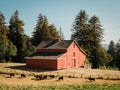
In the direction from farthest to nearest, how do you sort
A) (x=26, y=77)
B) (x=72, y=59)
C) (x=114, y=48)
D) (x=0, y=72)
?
(x=114, y=48), (x=72, y=59), (x=0, y=72), (x=26, y=77)

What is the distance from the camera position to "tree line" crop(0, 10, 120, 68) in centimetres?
7850

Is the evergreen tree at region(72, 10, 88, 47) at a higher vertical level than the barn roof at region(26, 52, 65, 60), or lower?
higher

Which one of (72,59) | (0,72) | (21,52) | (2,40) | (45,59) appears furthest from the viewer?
(21,52)

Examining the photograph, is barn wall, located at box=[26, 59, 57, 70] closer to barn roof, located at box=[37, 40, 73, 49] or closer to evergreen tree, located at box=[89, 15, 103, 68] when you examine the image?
barn roof, located at box=[37, 40, 73, 49]

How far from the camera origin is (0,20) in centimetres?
8156

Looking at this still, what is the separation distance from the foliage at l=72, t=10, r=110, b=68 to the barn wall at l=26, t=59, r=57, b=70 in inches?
817

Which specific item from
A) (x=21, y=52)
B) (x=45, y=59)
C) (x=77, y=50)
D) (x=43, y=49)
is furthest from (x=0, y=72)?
(x=21, y=52)

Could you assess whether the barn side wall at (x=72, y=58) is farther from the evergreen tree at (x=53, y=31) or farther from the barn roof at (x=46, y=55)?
the evergreen tree at (x=53, y=31)

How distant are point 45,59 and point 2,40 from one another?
21.9 meters

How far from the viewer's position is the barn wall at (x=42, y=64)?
58.8m

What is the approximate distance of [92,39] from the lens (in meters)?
79.3

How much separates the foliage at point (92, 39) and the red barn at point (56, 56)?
32.4ft

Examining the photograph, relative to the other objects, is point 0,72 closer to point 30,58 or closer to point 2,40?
point 30,58

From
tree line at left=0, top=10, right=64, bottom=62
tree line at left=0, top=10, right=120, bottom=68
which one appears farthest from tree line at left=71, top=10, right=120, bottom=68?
tree line at left=0, top=10, right=64, bottom=62
